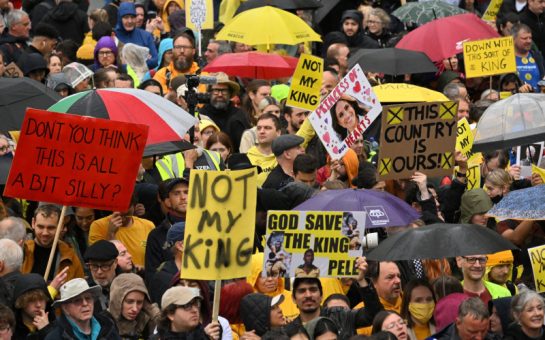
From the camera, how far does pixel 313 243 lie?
13.3 meters

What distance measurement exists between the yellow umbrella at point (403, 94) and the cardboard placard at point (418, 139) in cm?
341

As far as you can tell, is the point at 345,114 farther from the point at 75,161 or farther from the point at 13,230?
Answer: the point at 13,230

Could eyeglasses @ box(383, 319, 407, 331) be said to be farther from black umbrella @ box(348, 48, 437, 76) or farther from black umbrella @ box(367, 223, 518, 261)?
black umbrella @ box(348, 48, 437, 76)

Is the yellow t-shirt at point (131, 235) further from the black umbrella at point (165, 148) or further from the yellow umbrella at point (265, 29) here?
the yellow umbrella at point (265, 29)

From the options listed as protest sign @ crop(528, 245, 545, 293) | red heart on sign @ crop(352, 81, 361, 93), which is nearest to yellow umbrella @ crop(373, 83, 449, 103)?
red heart on sign @ crop(352, 81, 361, 93)

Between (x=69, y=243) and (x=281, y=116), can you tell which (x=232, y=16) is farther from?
(x=69, y=243)

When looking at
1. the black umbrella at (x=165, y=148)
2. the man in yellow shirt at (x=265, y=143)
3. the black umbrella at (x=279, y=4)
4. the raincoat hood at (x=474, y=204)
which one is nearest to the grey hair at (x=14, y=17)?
the black umbrella at (x=279, y=4)

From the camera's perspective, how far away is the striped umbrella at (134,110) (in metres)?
15.1

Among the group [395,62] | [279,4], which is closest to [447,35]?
[395,62]

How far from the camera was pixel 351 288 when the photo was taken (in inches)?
560

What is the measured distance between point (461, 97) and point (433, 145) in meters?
4.54

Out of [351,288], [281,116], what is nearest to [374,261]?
[351,288]

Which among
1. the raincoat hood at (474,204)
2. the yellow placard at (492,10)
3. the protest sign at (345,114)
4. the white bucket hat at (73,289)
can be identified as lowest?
the white bucket hat at (73,289)

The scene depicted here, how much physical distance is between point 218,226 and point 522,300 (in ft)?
6.85
